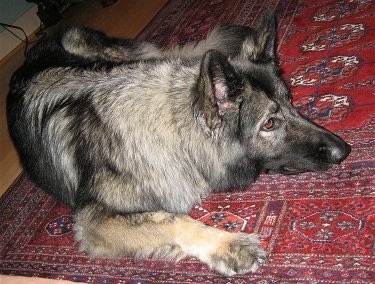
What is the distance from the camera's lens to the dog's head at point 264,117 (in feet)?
5.60

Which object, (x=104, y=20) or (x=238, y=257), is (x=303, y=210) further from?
(x=104, y=20)

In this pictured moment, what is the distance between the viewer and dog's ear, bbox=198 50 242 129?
150 cm

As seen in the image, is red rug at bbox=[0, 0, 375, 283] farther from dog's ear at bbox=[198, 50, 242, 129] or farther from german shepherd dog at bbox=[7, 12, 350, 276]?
dog's ear at bbox=[198, 50, 242, 129]

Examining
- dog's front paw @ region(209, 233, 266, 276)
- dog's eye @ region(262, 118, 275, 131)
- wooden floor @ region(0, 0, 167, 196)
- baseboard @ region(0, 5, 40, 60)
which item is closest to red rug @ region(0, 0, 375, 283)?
dog's front paw @ region(209, 233, 266, 276)

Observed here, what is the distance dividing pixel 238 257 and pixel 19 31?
17.0 ft

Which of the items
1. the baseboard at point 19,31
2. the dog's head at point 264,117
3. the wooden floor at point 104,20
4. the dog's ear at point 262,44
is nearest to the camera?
the dog's head at point 264,117

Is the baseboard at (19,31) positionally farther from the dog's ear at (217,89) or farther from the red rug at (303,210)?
the dog's ear at (217,89)

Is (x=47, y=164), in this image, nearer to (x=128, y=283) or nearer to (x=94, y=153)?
(x=94, y=153)

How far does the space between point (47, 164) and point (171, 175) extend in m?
0.78

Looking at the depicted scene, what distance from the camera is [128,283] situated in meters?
1.95

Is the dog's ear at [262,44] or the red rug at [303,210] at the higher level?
the dog's ear at [262,44]

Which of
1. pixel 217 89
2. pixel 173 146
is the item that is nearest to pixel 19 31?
pixel 173 146

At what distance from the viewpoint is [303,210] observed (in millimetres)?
1973

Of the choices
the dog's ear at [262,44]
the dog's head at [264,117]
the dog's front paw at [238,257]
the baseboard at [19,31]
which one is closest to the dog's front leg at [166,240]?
the dog's front paw at [238,257]
